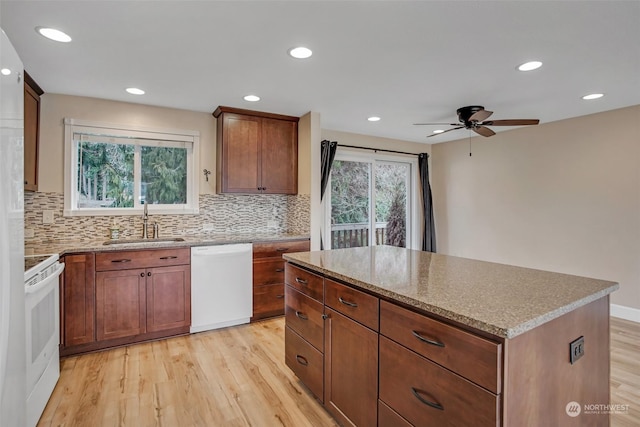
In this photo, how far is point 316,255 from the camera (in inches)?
92.7

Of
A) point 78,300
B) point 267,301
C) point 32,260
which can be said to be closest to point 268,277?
point 267,301

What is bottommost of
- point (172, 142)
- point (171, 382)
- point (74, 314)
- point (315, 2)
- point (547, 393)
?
point (171, 382)

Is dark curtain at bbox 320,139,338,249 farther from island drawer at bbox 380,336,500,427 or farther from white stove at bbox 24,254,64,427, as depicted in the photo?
Result: island drawer at bbox 380,336,500,427

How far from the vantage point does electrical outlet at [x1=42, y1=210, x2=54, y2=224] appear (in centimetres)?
314

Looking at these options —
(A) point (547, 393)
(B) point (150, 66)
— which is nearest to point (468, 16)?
(A) point (547, 393)

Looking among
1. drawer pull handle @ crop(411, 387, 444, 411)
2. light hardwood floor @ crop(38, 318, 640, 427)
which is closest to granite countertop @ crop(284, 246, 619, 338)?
drawer pull handle @ crop(411, 387, 444, 411)

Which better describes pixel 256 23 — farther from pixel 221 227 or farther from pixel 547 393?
pixel 221 227

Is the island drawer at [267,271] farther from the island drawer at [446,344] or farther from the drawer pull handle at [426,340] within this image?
the drawer pull handle at [426,340]

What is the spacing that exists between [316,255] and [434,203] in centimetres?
417

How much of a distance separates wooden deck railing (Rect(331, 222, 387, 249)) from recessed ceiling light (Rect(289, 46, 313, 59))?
294 centimetres

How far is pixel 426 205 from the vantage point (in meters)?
5.73

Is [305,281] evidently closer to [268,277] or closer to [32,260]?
[268,277]

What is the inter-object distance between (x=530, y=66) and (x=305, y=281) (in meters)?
2.37

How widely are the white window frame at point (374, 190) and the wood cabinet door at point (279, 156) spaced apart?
85 cm
